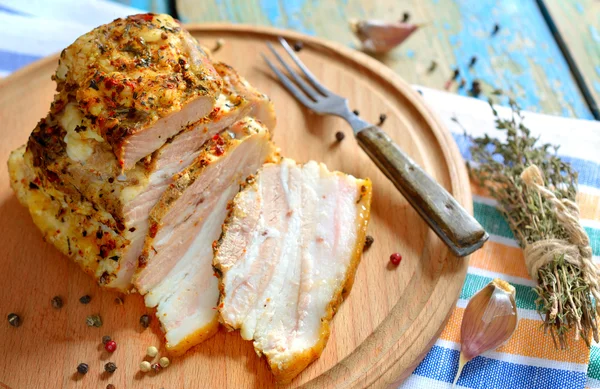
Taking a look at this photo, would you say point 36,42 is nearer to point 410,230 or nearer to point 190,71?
point 190,71

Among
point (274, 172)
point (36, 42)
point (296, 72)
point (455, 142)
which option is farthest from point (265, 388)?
point (36, 42)

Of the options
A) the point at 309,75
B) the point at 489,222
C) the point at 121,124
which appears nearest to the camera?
the point at 121,124

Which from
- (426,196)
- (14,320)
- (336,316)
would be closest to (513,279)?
(426,196)

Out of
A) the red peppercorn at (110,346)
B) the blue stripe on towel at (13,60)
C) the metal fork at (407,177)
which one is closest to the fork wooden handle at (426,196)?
the metal fork at (407,177)

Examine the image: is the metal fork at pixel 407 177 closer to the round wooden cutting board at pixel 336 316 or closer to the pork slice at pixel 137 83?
the round wooden cutting board at pixel 336 316

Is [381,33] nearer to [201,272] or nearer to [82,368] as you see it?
[201,272]

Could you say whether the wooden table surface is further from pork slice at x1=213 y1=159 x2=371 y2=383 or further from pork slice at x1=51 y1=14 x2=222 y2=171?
pork slice at x1=51 y1=14 x2=222 y2=171

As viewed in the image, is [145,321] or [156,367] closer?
[156,367]
